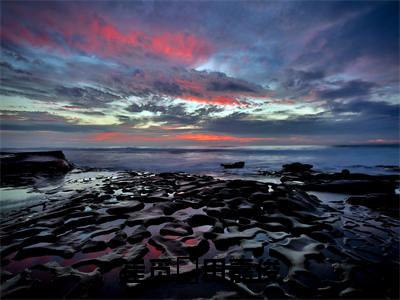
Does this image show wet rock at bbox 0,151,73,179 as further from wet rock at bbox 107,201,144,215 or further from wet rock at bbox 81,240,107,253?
wet rock at bbox 81,240,107,253

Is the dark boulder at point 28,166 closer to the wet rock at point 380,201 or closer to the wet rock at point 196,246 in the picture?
the wet rock at point 196,246

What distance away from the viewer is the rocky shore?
355cm

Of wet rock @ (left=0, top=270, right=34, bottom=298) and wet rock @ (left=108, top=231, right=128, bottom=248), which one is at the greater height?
wet rock @ (left=108, top=231, right=128, bottom=248)

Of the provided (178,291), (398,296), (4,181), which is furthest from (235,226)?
(4,181)

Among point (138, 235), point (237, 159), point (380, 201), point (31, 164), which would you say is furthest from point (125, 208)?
point (237, 159)

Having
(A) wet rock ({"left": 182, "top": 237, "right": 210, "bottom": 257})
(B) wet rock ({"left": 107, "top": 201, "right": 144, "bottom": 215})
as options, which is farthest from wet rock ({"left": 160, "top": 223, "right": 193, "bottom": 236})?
(B) wet rock ({"left": 107, "top": 201, "right": 144, "bottom": 215})

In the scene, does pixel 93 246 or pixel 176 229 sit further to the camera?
pixel 176 229

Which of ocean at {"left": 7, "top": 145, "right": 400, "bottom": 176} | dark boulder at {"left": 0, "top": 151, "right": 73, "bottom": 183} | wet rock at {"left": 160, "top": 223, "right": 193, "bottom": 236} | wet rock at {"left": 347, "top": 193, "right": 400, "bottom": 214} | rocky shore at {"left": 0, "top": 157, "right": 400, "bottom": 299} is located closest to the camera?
rocky shore at {"left": 0, "top": 157, "right": 400, "bottom": 299}

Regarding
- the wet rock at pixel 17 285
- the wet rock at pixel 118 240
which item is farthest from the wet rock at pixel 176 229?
the wet rock at pixel 17 285

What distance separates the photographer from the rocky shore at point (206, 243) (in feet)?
11.7

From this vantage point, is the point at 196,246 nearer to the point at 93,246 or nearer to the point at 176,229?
the point at 176,229

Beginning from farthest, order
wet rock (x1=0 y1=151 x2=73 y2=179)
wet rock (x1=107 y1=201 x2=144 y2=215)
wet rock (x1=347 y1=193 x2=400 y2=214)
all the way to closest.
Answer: wet rock (x1=0 y1=151 x2=73 y2=179) < wet rock (x1=347 y1=193 x2=400 y2=214) < wet rock (x1=107 y1=201 x2=144 y2=215)

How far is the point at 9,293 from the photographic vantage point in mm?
3445

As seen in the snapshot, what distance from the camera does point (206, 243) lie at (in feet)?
16.7
